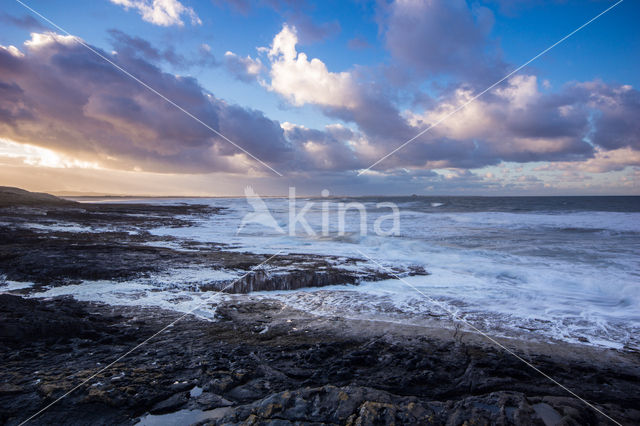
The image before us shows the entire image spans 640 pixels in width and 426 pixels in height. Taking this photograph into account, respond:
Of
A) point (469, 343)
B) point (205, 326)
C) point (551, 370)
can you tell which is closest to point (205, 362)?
point (205, 326)

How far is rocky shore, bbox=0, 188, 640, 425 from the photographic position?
230 cm

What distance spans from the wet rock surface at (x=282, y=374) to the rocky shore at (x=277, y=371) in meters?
0.01

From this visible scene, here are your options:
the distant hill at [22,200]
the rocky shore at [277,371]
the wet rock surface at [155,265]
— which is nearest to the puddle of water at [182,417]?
the rocky shore at [277,371]

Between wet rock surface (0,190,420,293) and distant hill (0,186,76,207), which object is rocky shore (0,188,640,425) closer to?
wet rock surface (0,190,420,293)

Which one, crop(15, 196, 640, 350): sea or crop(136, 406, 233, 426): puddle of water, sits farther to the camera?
crop(15, 196, 640, 350): sea

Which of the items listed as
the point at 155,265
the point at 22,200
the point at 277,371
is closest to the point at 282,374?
the point at 277,371

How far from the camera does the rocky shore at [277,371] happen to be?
230cm

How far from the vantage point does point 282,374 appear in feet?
9.53

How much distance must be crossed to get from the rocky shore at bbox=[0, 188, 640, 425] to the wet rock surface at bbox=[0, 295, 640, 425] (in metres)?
0.01

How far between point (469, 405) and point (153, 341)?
3321 mm

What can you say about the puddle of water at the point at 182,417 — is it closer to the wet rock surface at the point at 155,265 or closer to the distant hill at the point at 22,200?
the wet rock surface at the point at 155,265

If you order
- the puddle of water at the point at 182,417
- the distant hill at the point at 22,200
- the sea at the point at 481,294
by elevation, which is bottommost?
the sea at the point at 481,294

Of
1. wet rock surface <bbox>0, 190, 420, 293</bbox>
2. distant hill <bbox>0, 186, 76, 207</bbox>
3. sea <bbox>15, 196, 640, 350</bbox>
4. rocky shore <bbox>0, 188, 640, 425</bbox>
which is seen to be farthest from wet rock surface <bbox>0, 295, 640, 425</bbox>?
distant hill <bbox>0, 186, 76, 207</bbox>

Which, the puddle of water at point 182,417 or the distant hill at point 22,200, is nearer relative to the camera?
the puddle of water at point 182,417
